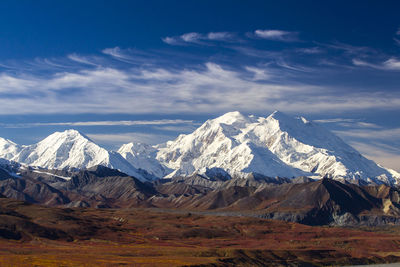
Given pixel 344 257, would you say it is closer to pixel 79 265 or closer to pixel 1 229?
pixel 79 265

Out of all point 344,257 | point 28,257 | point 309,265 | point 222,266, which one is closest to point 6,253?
point 28,257

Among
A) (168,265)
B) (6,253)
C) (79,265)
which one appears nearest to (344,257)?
(168,265)

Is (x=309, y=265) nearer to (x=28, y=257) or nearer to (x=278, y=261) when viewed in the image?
(x=278, y=261)

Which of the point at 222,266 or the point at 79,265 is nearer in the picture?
the point at 79,265

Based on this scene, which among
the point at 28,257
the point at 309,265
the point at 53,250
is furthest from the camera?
the point at 309,265

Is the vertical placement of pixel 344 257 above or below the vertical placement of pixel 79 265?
below

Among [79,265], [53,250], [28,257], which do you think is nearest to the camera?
[79,265]

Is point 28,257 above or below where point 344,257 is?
above

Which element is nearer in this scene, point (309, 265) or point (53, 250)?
point (53, 250)

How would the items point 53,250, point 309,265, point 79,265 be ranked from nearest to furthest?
point 79,265 → point 53,250 → point 309,265
